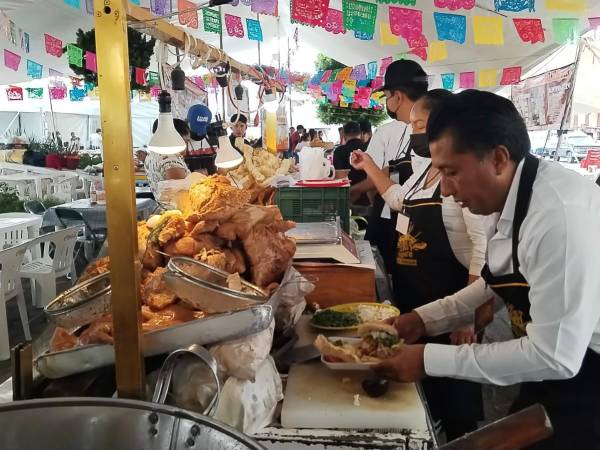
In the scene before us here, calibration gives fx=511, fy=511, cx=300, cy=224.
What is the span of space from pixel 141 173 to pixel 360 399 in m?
6.44

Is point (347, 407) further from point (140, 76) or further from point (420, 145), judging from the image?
point (140, 76)

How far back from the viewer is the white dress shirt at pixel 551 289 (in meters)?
1.20

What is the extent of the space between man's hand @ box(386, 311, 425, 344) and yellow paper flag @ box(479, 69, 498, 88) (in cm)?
794

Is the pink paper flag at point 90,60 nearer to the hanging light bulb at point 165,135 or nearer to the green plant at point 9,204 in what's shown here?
the green plant at point 9,204

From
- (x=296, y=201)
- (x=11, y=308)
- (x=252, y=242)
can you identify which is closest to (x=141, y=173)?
(x=11, y=308)

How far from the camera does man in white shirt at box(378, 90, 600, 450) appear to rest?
3.98 ft

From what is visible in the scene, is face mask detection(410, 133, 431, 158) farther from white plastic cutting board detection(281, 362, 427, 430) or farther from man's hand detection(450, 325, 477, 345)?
white plastic cutting board detection(281, 362, 427, 430)

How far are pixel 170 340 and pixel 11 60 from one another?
26.1ft

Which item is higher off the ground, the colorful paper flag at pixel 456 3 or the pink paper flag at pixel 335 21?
the pink paper flag at pixel 335 21

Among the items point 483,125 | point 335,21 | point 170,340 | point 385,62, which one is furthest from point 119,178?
point 385,62

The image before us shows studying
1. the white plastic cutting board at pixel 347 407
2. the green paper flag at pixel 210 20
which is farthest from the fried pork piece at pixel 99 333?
the green paper flag at pixel 210 20

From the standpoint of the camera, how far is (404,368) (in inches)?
55.4

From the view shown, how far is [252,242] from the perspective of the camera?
5.44 feet

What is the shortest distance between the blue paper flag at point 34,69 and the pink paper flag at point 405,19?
19.4 ft
